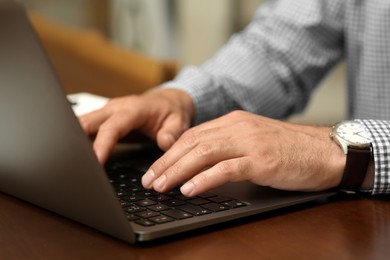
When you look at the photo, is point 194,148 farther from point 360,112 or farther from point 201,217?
point 360,112

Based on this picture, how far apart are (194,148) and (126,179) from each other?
0.33 feet

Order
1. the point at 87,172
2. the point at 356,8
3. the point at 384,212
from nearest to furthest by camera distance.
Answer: the point at 87,172
the point at 384,212
the point at 356,8

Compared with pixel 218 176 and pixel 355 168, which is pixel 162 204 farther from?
pixel 355 168

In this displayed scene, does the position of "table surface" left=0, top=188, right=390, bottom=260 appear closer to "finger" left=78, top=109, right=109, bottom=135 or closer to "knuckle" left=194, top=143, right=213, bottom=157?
"knuckle" left=194, top=143, right=213, bottom=157

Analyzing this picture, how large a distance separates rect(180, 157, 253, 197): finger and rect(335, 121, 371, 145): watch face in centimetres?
14

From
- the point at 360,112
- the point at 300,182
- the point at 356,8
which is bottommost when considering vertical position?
the point at 360,112

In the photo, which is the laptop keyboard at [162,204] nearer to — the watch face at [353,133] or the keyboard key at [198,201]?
the keyboard key at [198,201]

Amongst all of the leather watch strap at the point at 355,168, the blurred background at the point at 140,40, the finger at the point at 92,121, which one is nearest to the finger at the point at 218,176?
the leather watch strap at the point at 355,168

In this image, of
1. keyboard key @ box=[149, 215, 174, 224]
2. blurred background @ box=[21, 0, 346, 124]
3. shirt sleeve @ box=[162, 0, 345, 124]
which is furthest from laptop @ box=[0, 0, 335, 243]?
blurred background @ box=[21, 0, 346, 124]

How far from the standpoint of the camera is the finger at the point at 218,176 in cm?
74

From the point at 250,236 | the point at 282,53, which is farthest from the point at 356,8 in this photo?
the point at 250,236

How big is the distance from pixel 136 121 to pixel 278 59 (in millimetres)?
483

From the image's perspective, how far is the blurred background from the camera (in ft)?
6.32

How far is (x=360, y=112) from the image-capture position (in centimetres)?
142
